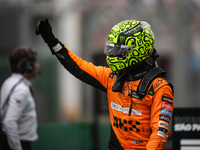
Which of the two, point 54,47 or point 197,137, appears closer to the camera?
point 54,47

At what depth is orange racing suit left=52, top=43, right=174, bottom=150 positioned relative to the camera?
3.63 metres

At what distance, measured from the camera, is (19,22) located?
16.6m

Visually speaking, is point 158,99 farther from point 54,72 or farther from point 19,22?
point 19,22

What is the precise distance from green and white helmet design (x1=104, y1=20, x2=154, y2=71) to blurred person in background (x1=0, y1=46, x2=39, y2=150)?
4.62 feet

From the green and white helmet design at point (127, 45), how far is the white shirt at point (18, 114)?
1396 millimetres

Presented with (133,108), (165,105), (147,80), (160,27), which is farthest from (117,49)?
(160,27)

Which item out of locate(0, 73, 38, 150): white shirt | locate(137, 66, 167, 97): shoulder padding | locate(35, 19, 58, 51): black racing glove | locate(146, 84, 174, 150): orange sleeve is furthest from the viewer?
locate(0, 73, 38, 150): white shirt

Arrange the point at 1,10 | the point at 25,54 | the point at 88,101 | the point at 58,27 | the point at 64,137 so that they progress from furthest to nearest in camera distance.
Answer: the point at 58,27
the point at 1,10
the point at 88,101
the point at 64,137
the point at 25,54

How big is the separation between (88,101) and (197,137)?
4.53 metres

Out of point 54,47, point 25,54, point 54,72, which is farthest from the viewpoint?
point 54,72

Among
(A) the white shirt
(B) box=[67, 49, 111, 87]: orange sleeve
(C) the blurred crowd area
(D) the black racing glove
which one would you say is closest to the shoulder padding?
(B) box=[67, 49, 111, 87]: orange sleeve


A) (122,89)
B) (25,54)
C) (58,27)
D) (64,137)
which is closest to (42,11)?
(58,27)

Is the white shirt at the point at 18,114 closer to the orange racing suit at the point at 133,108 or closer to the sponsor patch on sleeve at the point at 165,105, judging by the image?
the orange racing suit at the point at 133,108

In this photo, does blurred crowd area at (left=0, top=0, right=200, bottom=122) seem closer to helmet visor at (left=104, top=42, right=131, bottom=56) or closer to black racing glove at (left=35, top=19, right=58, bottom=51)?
black racing glove at (left=35, top=19, right=58, bottom=51)
